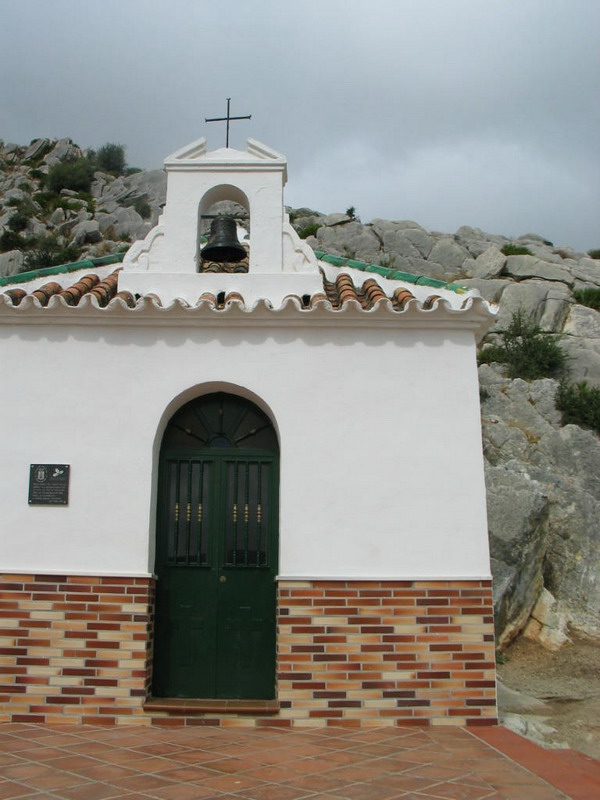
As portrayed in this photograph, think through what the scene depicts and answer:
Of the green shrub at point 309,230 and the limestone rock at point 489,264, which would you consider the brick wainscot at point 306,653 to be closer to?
the limestone rock at point 489,264

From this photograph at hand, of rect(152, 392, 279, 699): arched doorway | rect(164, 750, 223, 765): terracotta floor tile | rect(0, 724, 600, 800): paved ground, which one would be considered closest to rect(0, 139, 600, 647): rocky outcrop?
rect(152, 392, 279, 699): arched doorway

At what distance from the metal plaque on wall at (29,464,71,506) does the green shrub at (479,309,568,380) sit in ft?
59.7

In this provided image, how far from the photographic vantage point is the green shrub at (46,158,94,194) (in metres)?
46.1

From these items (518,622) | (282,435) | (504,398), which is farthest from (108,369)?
(504,398)

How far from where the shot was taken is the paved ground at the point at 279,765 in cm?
418

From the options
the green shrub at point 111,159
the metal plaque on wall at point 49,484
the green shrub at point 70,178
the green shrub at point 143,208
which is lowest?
the metal plaque on wall at point 49,484

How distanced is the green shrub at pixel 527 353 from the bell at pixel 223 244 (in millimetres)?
16129

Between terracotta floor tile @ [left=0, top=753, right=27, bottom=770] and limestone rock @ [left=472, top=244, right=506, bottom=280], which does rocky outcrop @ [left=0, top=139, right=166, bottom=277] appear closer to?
limestone rock @ [left=472, top=244, right=506, bottom=280]

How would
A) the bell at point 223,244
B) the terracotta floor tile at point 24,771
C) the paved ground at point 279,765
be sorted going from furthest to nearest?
the bell at point 223,244 < the terracotta floor tile at point 24,771 < the paved ground at point 279,765

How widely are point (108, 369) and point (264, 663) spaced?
118 inches

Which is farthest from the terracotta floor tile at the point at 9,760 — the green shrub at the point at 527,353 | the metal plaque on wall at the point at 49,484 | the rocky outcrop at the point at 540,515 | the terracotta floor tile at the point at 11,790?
the green shrub at the point at 527,353

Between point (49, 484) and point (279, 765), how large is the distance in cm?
314

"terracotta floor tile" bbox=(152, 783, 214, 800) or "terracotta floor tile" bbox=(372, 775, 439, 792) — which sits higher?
"terracotta floor tile" bbox=(152, 783, 214, 800)

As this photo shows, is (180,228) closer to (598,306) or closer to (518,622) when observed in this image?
(518,622)
